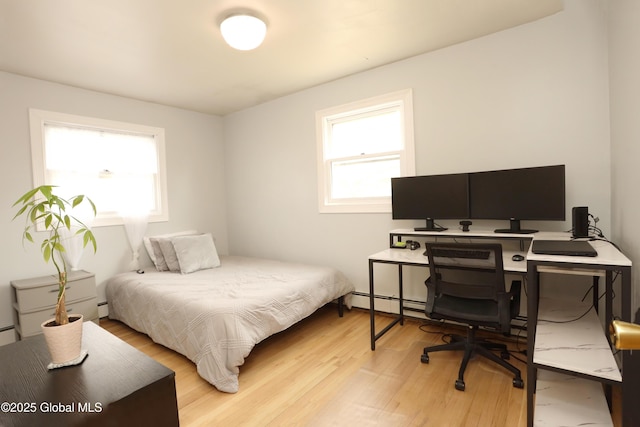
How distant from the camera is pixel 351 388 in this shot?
2.08 metres

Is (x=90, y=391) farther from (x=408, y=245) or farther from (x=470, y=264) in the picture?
(x=408, y=245)

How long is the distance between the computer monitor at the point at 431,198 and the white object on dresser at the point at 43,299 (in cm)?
305

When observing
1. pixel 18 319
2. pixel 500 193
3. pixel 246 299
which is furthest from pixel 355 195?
pixel 18 319

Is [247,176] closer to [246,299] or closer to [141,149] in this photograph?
[141,149]

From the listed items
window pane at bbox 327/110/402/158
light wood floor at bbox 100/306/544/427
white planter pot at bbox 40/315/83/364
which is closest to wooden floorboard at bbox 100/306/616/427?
light wood floor at bbox 100/306/544/427

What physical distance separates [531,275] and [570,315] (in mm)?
774

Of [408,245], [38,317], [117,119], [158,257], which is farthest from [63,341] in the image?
[117,119]

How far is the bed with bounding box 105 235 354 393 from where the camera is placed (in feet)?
7.05

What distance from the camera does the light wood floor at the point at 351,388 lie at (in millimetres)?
1794

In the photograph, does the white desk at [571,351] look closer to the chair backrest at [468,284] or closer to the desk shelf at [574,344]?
the desk shelf at [574,344]

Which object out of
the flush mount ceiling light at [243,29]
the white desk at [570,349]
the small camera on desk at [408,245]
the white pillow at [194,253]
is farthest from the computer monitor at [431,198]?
the white pillow at [194,253]

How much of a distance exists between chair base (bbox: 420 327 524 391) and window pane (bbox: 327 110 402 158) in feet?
6.05

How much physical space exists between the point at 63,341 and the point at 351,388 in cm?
164

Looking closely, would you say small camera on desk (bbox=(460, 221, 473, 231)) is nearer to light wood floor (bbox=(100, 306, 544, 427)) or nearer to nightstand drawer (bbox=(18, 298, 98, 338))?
light wood floor (bbox=(100, 306, 544, 427))
